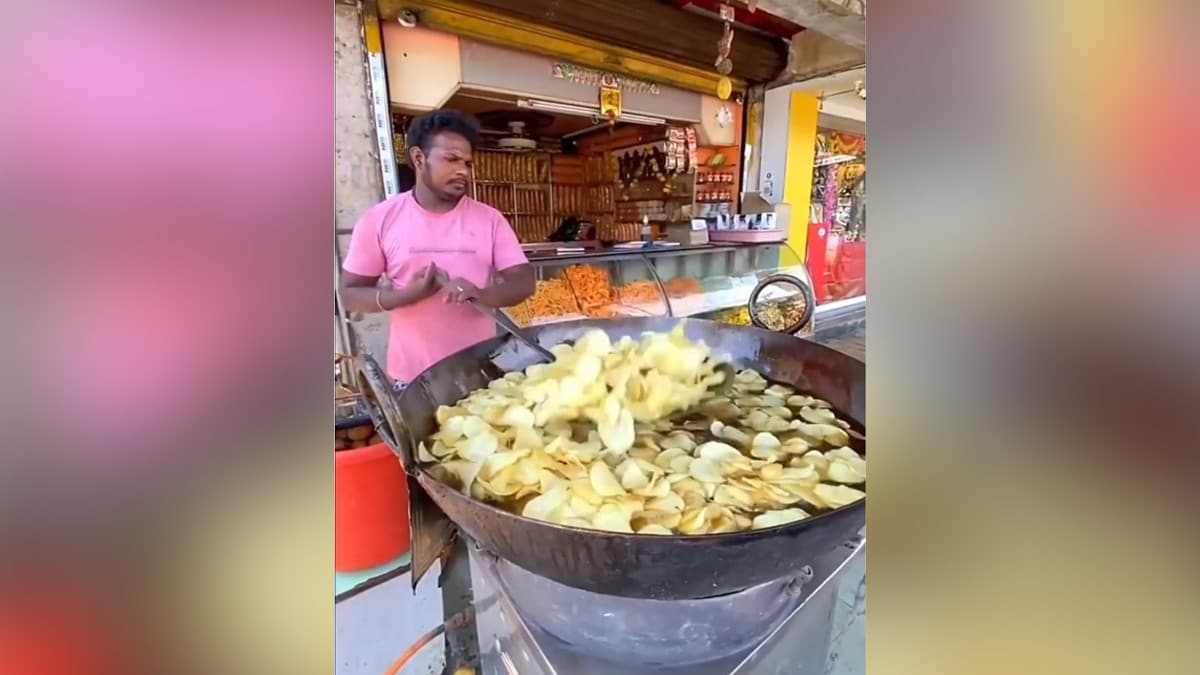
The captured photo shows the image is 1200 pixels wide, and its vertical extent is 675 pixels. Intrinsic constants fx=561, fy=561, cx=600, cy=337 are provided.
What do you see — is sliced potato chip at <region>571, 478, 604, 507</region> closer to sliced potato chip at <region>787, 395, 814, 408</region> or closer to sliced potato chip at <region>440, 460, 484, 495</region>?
sliced potato chip at <region>440, 460, 484, 495</region>

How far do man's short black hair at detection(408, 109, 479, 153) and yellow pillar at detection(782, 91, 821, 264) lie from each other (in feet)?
1.21

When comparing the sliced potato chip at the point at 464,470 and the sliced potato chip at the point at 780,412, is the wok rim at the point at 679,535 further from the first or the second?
the sliced potato chip at the point at 780,412

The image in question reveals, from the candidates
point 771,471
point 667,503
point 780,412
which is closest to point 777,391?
point 780,412

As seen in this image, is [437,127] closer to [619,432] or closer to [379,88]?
[379,88]

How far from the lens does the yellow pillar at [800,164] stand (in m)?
0.64

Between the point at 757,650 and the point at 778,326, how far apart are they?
378 millimetres

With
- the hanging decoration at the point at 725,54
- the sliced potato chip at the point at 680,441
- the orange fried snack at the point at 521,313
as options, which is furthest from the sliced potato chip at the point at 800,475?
the hanging decoration at the point at 725,54

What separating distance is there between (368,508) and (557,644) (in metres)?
0.27

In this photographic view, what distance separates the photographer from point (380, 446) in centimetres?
60

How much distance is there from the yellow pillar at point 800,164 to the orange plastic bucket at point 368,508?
Answer: 52cm

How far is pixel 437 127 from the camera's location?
587mm

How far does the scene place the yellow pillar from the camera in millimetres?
644
